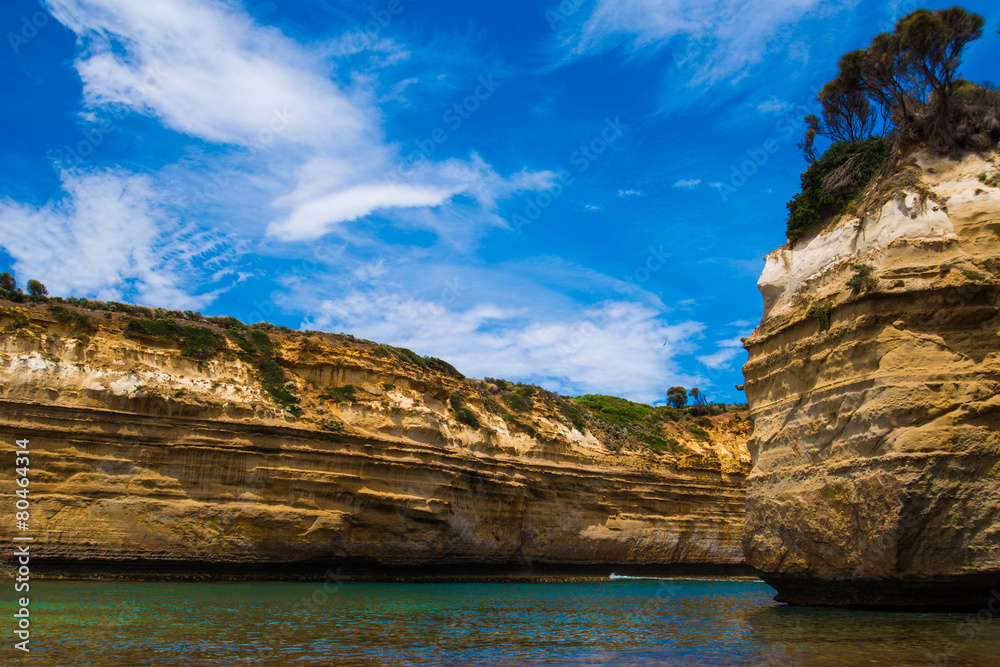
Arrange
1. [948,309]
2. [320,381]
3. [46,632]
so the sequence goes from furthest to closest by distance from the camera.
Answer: [320,381], [948,309], [46,632]

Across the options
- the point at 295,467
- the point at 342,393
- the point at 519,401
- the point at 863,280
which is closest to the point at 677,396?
the point at 519,401

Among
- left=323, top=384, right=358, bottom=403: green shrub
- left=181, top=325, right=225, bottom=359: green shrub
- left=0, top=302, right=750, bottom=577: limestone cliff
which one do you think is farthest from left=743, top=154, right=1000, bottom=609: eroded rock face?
left=181, top=325, right=225, bottom=359: green shrub

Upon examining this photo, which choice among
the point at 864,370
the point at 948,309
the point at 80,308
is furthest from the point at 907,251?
the point at 80,308

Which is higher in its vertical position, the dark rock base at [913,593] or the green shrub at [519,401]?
the green shrub at [519,401]

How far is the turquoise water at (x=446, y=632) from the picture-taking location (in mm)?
9680

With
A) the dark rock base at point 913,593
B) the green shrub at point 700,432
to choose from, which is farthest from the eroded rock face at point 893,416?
the green shrub at point 700,432

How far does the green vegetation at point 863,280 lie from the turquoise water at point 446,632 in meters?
7.05

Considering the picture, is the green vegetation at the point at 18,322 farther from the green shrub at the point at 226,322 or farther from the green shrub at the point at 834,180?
the green shrub at the point at 834,180

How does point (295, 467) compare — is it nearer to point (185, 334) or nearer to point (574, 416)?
point (185, 334)

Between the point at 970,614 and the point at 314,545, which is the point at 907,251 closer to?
the point at 970,614

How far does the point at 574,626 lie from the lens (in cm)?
1421

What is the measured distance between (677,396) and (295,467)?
53.8m

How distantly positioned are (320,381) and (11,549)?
487 inches

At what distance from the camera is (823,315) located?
56.5 ft
